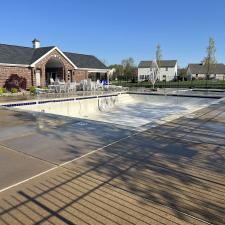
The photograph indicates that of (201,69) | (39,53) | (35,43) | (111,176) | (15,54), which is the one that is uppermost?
(35,43)

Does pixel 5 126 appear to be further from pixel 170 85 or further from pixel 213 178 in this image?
pixel 170 85

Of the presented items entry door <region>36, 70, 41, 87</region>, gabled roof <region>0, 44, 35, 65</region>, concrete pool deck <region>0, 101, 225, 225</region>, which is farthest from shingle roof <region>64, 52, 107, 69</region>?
concrete pool deck <region>0, 101, 225, 225</region>

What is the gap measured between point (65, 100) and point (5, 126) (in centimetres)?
791

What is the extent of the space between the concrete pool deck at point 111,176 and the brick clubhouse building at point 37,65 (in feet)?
47.0

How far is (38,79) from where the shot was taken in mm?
22188

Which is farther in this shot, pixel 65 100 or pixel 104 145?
pixel 65 100

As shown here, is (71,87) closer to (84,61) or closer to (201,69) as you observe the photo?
(84,61)

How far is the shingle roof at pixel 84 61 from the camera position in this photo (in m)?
26.8

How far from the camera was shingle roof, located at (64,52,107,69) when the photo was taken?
1056 inches

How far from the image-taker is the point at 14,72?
20.0 m

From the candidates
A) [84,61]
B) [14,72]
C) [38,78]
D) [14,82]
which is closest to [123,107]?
[38,78]

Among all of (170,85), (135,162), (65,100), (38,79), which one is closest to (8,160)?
(135,162)

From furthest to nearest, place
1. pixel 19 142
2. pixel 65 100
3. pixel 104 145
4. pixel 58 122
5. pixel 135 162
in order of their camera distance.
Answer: pixel 65 100, pixel 58 122, pixel 19 142, pixel 104 145, pixel 135 162

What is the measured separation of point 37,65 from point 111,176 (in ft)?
63.6
